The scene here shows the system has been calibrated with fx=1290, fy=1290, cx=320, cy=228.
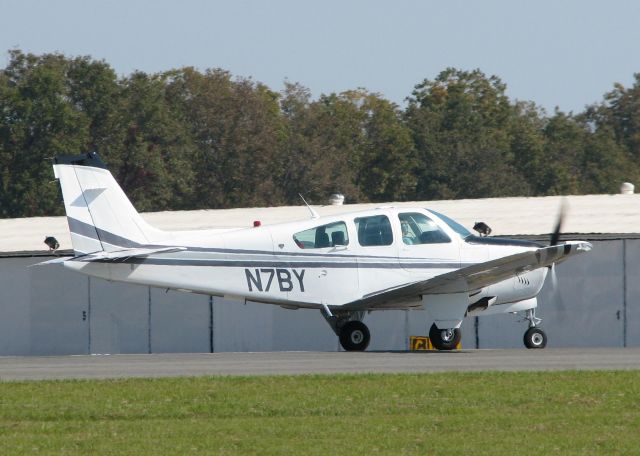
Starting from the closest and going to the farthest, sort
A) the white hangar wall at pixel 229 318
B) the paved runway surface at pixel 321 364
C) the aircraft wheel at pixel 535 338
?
the paved runway surface at pixel 321 364, the aircraft wheel at pixel 535 338, the white hangar wall at pixel 229 318

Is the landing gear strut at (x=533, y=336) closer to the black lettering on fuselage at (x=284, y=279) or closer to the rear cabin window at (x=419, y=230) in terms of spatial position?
the rear cabin window at (x=419, y=230)

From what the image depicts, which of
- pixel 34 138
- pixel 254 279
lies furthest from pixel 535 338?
pixel 34 138

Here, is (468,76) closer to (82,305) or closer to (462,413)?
(82,305)

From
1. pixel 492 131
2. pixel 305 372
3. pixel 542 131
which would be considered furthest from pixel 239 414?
pixel 542 131

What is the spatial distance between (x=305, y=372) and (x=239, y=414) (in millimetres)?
4032

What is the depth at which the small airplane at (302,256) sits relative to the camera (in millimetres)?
21359

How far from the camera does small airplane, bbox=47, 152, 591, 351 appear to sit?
2136 cm

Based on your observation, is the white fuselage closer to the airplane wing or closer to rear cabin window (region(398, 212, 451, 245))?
rear cabin window (region(398, 212, 451, 245))


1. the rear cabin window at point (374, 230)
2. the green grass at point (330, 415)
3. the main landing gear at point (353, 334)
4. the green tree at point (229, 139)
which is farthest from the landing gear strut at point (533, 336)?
the green tree at point (229, 139)

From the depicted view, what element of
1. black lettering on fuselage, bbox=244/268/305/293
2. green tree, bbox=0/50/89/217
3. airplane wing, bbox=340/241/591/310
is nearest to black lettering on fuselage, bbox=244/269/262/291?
black lettering on fuselage, bbox=244/268/305/293

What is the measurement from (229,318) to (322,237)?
A: 767cm

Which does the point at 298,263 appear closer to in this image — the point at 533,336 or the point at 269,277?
the point at 269,277

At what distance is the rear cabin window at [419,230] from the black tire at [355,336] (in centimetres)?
170

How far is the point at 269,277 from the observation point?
21.5 metres
